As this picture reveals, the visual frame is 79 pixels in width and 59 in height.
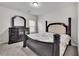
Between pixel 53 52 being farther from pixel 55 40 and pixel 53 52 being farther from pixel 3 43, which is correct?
pixel 3 43

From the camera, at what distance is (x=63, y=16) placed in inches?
95.7

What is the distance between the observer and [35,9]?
7.93 feet

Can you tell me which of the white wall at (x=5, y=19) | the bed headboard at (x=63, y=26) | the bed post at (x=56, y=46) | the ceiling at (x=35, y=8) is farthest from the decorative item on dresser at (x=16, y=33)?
the bed post at (x=56, y=46)

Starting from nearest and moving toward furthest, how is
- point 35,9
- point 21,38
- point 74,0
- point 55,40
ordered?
point 55,40 → point 74,0 → point 35,9 → point 21,38

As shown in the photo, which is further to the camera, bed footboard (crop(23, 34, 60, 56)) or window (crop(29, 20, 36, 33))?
window (crop(29, 20, 36, 33))

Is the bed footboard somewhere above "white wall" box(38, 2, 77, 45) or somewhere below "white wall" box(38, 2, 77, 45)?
below

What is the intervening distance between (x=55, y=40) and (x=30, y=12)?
4.20ft

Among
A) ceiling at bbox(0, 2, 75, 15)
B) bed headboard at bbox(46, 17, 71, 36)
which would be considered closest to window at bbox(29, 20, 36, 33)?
ceiling at bbox(0, 2, 75, 15)

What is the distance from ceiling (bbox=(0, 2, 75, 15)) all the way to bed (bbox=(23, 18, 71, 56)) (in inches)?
19.3

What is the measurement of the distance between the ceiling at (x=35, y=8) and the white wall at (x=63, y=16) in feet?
0.32

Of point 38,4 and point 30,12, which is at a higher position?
point 38,4

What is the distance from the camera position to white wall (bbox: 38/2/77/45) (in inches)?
92.5

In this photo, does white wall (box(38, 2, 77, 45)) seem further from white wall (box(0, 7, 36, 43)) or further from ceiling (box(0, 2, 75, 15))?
white wall (box(0, 7, 36, 43))

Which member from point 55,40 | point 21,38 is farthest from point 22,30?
point 55,40
